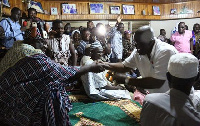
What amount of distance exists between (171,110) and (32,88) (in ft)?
5.84

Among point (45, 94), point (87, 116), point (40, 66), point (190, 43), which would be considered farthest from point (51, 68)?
point (190, 43)

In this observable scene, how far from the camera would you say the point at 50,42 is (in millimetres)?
4020

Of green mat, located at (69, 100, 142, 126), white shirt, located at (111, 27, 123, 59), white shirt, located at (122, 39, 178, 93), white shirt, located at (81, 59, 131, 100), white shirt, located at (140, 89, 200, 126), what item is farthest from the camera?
white shirt, located at (111, 27, 123, 59)

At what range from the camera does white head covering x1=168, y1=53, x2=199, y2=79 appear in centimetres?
131

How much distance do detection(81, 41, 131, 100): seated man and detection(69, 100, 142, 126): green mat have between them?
0.16 metres

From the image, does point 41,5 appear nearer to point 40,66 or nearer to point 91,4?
point 91,4

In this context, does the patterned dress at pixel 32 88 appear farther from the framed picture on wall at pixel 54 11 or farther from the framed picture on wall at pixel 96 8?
the framed picture on wall at pixel 96 8

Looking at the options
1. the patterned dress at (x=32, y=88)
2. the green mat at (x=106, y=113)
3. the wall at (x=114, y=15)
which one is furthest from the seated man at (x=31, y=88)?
the wall at (x=114, y=15)

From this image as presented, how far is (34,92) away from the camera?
247 cm

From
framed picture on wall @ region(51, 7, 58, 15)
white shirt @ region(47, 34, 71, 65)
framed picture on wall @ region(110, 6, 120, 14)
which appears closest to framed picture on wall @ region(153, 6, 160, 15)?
framed picture on wall @ region(110, 6, 120, 14)

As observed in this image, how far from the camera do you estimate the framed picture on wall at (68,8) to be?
8781 millimetres

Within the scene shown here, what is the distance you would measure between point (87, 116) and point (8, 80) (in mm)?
1248

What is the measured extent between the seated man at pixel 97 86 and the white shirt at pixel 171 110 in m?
2.20

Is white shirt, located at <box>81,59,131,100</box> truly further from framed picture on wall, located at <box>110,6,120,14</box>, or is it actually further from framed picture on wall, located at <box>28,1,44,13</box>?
framed picture on wall, located at <box>110,6,120,14</box>
